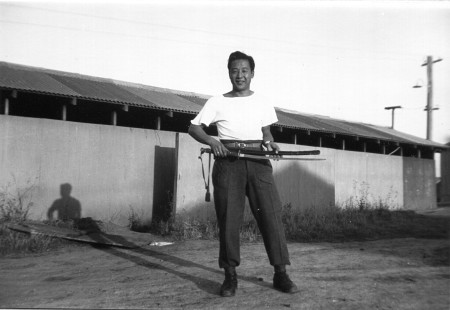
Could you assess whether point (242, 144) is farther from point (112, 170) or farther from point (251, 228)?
point (112, 170)

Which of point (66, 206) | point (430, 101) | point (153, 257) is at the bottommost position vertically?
point (153, 257)

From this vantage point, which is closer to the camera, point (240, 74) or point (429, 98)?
point (240, 74)

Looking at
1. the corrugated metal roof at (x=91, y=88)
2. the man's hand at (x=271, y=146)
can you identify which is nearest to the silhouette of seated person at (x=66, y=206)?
the corrugated metal roof at (x=91, y=88)

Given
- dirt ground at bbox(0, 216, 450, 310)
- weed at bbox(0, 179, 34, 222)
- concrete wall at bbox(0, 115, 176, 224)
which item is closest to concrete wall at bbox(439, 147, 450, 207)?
concrete wall at bbox(0, 115, 176, 224)

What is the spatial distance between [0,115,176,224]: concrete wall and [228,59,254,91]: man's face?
5.35 m

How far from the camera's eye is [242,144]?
10.6ft

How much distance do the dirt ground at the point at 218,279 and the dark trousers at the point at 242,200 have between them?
397 mm

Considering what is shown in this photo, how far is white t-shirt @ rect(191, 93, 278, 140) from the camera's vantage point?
325cm

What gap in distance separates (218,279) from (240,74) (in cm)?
173

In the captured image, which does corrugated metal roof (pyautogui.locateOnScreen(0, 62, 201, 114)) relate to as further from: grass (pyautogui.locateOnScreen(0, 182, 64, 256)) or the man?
the man

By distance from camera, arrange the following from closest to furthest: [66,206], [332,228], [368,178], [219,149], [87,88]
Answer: [219,149]
[66,206]
[332,228]
[87,88]
[368,178]

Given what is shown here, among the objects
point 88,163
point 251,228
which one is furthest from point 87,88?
point 251,228

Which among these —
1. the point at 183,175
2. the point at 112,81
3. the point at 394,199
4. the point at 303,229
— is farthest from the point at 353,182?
the point at 112,81

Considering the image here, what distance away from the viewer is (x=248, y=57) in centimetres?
330
